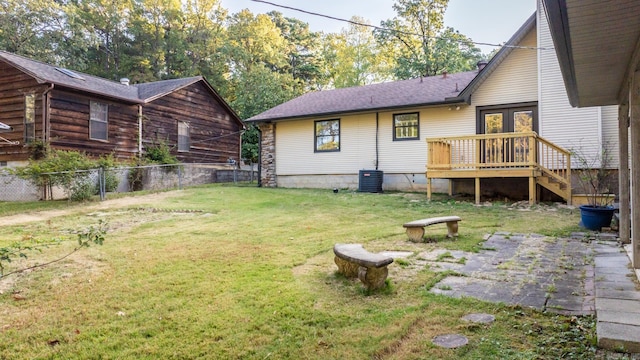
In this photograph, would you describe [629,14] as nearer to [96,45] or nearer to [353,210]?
[353,210]

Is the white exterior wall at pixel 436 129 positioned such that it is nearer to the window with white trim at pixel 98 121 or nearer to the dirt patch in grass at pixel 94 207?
the dirt patch in grass at pixel 94 207

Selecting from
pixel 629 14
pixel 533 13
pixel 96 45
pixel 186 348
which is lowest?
pixel 186 348

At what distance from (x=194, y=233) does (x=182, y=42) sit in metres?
27.8

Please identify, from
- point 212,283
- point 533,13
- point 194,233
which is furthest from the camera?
point 533,13

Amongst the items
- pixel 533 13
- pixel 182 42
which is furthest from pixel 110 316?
pixel 182 42

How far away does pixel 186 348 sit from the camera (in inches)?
100

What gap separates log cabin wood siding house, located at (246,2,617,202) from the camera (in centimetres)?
1035

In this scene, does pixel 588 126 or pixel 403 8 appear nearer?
pixel 588 126

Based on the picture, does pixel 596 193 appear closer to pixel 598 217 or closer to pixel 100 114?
pixel 598 217

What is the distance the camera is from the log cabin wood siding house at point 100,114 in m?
13.3

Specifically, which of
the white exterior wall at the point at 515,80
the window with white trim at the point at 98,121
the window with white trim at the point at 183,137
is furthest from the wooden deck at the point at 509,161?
the window with white trim at the point at 98,121

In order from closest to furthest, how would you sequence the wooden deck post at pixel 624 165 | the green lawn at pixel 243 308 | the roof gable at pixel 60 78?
the green lawn at pixel 243 308, the wooden deck post at pixel 624 165, the roof gable at pixel 60 78

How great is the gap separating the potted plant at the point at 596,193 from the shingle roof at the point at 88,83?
607 inches

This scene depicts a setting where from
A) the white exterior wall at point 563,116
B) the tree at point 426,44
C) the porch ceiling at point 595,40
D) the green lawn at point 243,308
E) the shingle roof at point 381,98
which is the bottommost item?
the green lawn at point 243,308
